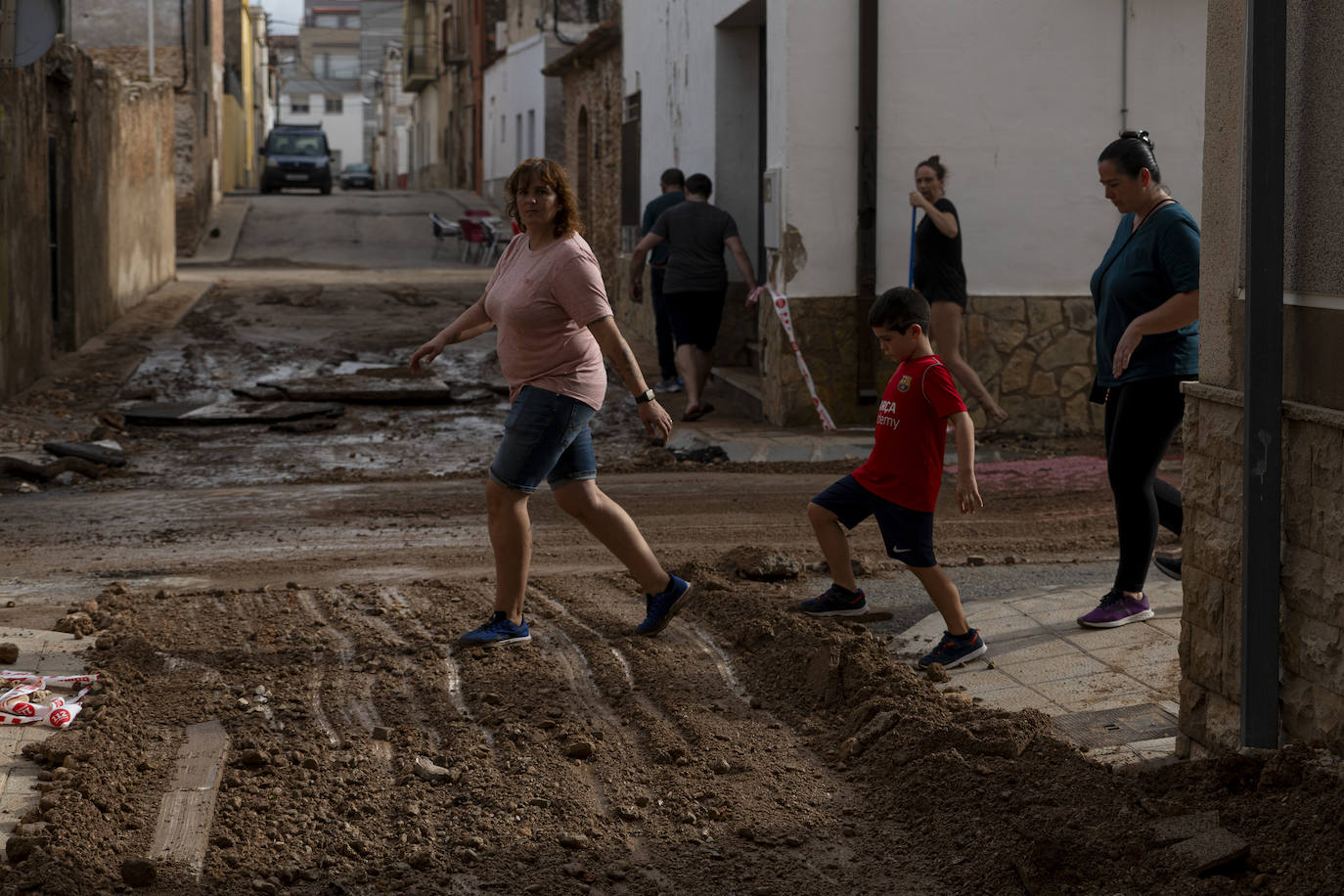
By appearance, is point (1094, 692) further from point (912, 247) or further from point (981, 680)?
point (912, 247)

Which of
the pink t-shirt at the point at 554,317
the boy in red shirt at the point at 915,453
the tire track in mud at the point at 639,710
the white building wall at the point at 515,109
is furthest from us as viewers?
the white building wall at the point at 515,109

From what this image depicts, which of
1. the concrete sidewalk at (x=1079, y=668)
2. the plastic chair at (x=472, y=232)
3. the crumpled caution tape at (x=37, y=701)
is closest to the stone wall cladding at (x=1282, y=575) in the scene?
the concrete sidewalk at (x=1079, y=668)

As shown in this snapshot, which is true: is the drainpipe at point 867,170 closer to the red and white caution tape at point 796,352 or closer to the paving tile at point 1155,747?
the red and white caution tape at point 796,352

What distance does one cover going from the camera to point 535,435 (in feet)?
17.2

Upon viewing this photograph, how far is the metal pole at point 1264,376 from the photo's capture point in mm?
3547

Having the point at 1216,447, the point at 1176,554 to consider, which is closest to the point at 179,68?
the point at 1176,554

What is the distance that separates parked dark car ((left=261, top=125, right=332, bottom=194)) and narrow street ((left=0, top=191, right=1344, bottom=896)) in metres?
32.7

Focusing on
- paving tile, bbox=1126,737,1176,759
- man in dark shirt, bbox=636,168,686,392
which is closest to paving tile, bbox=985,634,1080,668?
paving tile, bbox=1126,737,1176,759

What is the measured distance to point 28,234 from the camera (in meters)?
12.7

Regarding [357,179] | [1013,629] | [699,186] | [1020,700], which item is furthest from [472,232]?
[357,179]

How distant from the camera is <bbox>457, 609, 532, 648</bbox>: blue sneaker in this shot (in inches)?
212

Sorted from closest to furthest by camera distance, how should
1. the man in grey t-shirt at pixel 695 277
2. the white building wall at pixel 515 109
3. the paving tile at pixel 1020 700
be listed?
the paving tile at pixel 1020 700 → the man in grey t-shirt at pixel 695 277 → the white building wall at pixel 515 109

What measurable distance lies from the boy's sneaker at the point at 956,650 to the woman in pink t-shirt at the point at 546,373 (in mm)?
1184

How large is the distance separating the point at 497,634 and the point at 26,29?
6.44m
